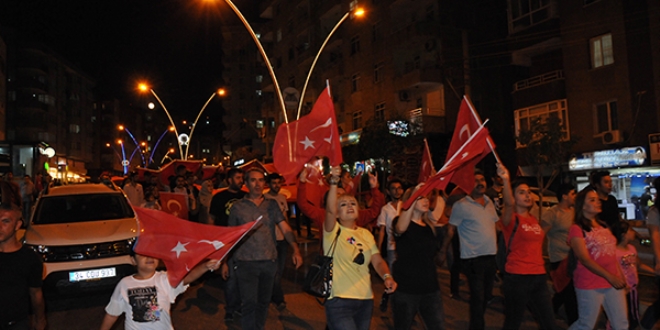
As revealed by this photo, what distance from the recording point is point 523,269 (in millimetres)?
5414

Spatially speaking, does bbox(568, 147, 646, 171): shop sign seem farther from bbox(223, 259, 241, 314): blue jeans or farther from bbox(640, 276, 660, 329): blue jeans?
bbox(223, 259, 241, 314): blue jeans

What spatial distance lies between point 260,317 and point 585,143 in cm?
2079

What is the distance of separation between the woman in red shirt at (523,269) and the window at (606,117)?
732 inches

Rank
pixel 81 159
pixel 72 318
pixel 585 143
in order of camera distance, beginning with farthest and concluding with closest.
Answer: pixel 81 159
pixel 585 143
pixel 72 318

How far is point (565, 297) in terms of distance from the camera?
6.23 m

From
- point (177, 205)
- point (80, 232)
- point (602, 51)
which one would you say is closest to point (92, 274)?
point (80, 232)

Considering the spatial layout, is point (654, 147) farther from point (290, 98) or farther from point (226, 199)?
point (226, 199)

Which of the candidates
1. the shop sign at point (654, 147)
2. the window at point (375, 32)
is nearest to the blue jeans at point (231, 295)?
the shop sign at point (654, 147)

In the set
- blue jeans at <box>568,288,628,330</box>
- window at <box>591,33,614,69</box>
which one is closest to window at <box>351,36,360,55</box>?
window at <box>591,33,614,69</box>

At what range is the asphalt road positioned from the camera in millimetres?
7086

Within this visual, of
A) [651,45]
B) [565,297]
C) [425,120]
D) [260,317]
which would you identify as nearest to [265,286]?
[260,317]

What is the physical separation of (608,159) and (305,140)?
1917cm

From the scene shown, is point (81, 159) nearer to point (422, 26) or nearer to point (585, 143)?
point (422, 26)

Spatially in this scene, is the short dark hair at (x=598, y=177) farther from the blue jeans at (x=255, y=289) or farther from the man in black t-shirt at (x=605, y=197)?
the blue jeans at (x=255, y=289)
